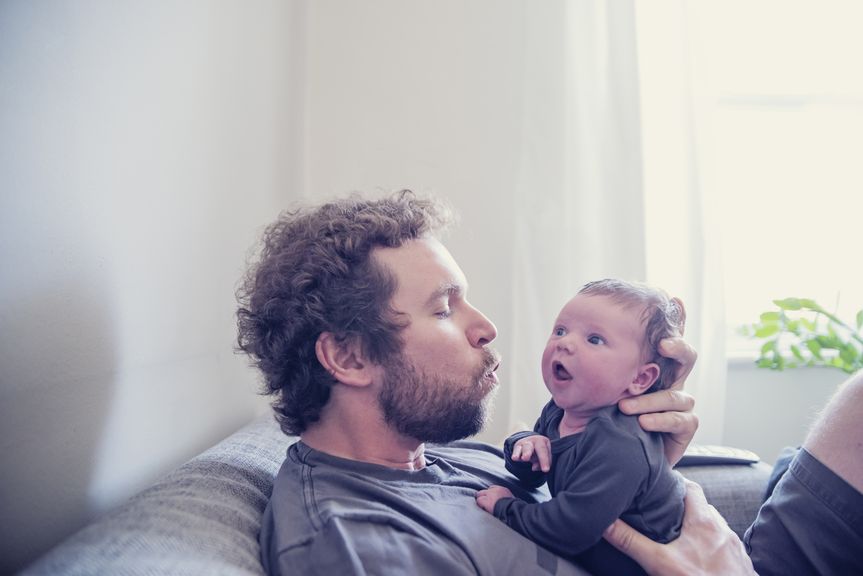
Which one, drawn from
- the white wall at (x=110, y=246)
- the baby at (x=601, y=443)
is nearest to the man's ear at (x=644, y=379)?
the baby at (x=601, y=443)

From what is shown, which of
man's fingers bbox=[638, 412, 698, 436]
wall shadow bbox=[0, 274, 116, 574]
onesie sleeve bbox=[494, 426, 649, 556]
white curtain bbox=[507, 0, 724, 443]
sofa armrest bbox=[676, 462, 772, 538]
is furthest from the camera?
white curtain bbox=[507, 0, 724, 443]

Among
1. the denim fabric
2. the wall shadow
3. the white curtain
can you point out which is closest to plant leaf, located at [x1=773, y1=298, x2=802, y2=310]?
the white curtain

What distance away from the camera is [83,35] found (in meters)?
1.04

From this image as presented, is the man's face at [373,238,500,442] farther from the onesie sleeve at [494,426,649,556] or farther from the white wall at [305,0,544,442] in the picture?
the white wall at [305,0,544,442]

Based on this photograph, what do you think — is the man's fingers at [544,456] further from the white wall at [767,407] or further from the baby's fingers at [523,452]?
the white wall at [767,407]

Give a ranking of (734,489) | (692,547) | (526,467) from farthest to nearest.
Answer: (734,489) → (526,467) → (692,547)

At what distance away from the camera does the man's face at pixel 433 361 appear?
1.25 metres

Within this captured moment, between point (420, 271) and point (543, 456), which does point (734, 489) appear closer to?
point (543, 456)

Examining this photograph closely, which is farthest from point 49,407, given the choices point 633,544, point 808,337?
point 808,337

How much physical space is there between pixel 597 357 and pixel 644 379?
11 centimetres

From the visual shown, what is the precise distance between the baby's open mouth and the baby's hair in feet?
0.47

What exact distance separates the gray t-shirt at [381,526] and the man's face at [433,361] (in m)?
0.10

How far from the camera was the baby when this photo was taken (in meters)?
1.14

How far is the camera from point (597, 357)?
1254 millimetres
